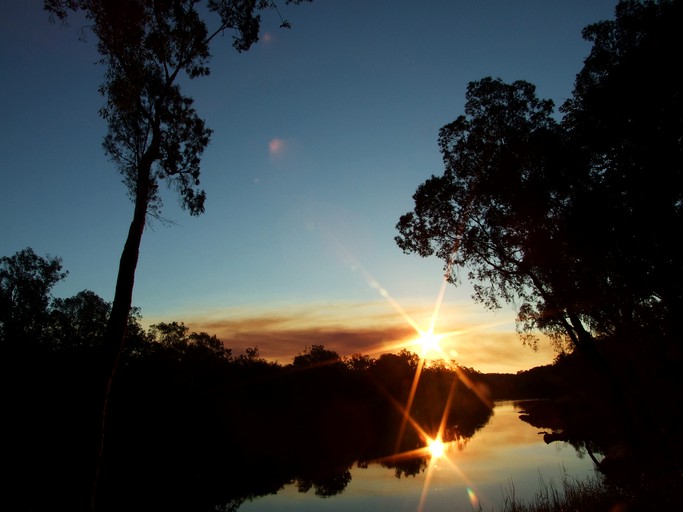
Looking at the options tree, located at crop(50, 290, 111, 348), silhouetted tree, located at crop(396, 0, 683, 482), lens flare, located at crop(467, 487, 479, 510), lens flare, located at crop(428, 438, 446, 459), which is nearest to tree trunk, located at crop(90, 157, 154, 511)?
silhouetted tree, located at crop(396, 0, 683, 482)

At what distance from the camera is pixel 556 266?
15461mm

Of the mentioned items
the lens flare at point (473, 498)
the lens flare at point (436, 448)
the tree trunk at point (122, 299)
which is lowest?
the lens flare at point (436, 448)

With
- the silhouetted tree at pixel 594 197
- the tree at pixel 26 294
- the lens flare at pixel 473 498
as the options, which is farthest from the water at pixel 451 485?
the tree at pixel 26 294

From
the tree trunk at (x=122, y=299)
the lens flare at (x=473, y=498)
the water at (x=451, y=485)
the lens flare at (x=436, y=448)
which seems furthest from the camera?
the lens flare at (x=436, y=448)

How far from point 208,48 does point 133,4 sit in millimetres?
2127

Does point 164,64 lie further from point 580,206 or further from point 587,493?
point 587,493

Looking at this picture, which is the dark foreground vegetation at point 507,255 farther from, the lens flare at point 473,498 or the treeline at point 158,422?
the lens flare at point 473,498

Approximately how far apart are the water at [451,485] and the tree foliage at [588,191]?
331 inches

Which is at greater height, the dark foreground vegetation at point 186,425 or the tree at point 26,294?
the tree at point 26,294

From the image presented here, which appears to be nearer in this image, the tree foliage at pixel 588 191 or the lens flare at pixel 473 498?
the tree foliage at pixel 588 191

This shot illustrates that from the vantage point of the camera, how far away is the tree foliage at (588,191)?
1112 cm

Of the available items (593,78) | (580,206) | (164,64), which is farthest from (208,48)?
(580,206)

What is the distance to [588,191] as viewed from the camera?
13.3m

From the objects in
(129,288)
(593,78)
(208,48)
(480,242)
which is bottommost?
(129,288)
